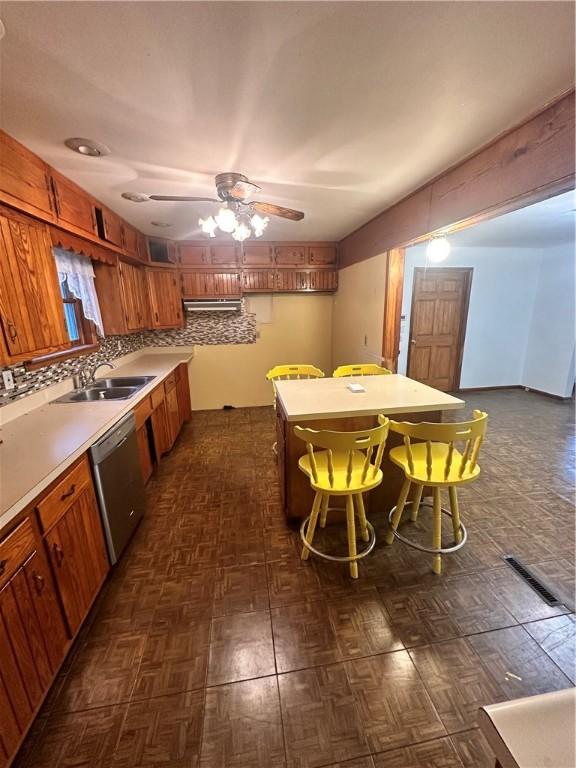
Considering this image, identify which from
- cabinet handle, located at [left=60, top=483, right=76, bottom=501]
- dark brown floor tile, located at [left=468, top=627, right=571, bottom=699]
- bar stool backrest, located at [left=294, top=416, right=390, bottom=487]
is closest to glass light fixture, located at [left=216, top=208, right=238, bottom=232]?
bar stool backrest, located at [left=294, top=416, right=390, bottom=487]

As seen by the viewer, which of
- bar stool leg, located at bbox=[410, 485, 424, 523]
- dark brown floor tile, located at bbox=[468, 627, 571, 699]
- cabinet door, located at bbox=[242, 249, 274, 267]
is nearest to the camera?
dark brown floor tile, located at bbox=[468, 627, 571, 699]

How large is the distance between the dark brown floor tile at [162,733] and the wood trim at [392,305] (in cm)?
279

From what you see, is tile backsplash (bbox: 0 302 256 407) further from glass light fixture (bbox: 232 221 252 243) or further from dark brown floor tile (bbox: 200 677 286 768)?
dark brown floor tile (bbox: 200 677 286 768)

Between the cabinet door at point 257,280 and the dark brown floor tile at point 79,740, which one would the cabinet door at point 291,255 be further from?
the dark brown floor tile at point 79,740

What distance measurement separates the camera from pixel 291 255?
4281 mm

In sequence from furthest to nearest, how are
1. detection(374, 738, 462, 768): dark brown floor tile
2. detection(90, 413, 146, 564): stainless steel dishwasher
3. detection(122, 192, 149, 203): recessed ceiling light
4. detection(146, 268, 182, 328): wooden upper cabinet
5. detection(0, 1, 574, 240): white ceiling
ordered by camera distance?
1. detection(146, 268, 182, 328): wooden upper cabinet
2. detection(122, 192, 149, 203): recessed ceiling light
3. detection(90, 413, 146, 564): stainless steel dishwasher
4. detection(374, 738, 462, 768): dark brown floor tile
5. detection(0, 1, 574, 240): white ceiling

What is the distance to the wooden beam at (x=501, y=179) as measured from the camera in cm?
141

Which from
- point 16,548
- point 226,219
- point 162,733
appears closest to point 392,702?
point 162,733

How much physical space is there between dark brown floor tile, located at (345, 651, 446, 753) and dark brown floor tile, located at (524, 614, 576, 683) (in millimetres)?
656

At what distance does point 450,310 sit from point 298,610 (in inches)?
195

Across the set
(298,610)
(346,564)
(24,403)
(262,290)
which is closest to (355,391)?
(346,564)

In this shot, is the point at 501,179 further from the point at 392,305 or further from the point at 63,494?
the point at 63,494

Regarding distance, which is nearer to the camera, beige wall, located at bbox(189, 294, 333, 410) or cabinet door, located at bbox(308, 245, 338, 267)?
cabinet door, located at bbox(308, 245, 338, 267)

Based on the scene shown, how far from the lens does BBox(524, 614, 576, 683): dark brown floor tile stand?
1.40 metres
